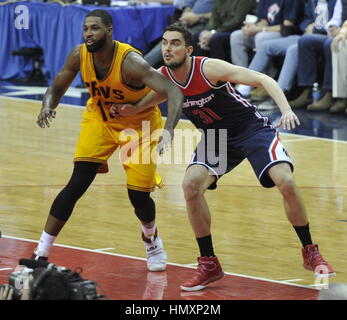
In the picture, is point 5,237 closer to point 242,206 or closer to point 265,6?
point 242,206

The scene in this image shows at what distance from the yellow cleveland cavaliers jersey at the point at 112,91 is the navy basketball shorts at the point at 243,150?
491 mm

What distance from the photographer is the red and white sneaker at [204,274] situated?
654cm

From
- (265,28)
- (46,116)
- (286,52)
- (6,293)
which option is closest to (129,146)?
(46,116)

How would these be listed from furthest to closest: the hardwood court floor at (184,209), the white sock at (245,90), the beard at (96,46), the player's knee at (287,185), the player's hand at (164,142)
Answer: the white sock at (245,90) < the hardwood court floor at (184,209) < the beard at (96,46) < the player's knee at (287,185) < the player's hand at (164,142)

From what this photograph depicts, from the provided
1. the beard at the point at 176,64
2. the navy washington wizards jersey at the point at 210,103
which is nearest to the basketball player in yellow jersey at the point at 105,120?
the beard at the point at 176,64

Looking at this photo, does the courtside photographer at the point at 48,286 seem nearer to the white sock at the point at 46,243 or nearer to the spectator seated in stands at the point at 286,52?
the white sock at the point at 46,243

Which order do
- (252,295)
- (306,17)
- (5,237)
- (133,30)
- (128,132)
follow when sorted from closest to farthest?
(252,295) → (128,132) → (5,237) → (306,17) → (133,30)

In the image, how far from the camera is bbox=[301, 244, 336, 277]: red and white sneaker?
21.9 feet

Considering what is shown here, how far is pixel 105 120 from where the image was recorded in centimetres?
706

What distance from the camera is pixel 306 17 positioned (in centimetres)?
1463

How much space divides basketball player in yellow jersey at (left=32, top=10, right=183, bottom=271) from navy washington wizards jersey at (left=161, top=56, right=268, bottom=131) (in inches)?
9.0

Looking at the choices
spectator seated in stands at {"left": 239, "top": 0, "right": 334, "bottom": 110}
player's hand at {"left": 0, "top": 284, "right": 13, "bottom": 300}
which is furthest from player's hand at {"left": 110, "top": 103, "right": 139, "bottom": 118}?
spectator seated in stands at {"left": 239, "top": 0, "right": 334, "bottom": 110}

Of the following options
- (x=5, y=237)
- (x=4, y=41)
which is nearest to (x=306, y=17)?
(x=4, y=41)
